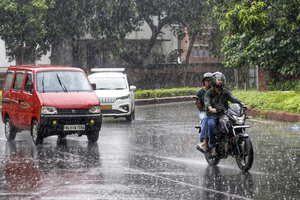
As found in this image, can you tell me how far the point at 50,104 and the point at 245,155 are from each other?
4978 mm

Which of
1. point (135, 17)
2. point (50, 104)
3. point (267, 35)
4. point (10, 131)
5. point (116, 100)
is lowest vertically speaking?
point (10, 131)

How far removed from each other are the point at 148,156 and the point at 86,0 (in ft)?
73.3

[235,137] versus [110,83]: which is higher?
[110,83]

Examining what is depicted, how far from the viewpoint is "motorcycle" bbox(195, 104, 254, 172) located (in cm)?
778

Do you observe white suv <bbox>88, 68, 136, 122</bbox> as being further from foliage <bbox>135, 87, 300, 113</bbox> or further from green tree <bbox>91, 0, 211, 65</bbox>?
green tree <bbox>91, 0, 211, 65</bbox>

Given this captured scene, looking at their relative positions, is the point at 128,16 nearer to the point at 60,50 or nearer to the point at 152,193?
the point at 60,50

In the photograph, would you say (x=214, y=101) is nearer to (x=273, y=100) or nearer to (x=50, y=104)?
(x=50, y=104)

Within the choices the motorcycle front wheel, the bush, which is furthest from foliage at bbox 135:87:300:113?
the bush

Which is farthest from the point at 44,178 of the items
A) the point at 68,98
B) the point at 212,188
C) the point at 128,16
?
the point at 128,16

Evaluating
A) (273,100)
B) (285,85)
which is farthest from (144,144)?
(285,85)

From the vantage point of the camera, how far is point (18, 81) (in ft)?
41.0

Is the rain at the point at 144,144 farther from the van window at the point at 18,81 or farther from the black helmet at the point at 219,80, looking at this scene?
the black helmet at the point at 219,80

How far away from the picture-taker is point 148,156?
972 cm

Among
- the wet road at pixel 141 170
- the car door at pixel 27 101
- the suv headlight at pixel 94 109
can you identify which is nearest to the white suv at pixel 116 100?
the wet road at pixel 141 170
